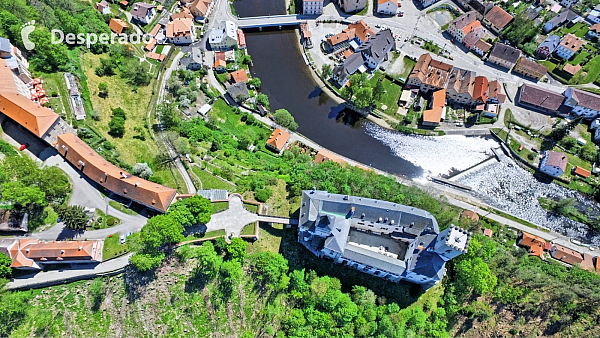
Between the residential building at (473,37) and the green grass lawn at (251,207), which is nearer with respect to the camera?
the green grass lawn at (251,207)

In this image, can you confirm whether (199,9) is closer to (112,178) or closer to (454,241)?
(112,178)

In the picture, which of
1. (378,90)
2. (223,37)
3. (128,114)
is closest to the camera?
(128,114)

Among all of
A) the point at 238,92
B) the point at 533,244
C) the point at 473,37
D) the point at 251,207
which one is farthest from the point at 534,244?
the point at 238,92

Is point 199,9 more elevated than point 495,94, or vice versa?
point 199,9

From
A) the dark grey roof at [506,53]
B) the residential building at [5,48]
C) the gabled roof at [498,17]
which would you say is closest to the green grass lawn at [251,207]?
the residential building at [5,48]

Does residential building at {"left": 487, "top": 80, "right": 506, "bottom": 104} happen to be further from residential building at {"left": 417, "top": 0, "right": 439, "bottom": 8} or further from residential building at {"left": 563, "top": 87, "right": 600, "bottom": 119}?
residential building at {"left": 417, "top": 0, "right": 439, "bottom": 8}

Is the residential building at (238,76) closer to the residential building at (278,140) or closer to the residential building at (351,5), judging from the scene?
the residential building at (278,140)
